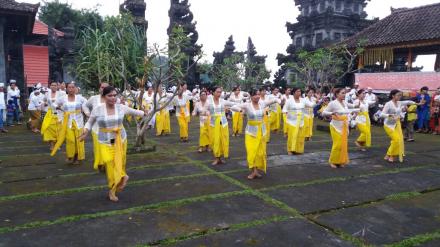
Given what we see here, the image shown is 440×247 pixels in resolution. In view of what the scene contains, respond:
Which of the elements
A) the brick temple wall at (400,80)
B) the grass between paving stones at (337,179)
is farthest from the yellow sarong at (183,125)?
the brick temple wall at (400,80)

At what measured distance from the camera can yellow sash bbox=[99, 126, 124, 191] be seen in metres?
5.13

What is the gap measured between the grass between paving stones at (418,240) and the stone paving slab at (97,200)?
8.33ft

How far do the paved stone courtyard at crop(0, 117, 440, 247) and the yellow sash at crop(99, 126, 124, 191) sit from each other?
39 cm

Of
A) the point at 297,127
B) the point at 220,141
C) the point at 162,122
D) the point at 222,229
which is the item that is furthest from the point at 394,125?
the point at 162,122

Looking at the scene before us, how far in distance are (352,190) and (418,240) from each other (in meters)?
1.86

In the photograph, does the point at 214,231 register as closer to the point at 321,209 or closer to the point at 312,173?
the point at 321,209

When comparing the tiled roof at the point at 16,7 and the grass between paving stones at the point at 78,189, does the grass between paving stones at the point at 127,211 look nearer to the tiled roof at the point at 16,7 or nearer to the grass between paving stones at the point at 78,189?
the grass between paving stones at the point at 78,189

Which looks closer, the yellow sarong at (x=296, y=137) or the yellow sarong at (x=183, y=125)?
the yellow sarong at (x=296, y=137)

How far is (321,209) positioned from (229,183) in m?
1.71

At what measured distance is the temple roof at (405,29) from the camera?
17891 millimetres

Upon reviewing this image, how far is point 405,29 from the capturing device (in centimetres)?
1959

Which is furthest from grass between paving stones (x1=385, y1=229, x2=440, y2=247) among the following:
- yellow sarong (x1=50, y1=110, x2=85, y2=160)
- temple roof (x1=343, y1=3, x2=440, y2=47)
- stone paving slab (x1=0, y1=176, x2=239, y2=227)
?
temple roof (x1=343, y1=3, x2=440, y2=47)

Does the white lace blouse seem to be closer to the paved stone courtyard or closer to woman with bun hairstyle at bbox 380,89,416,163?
the paved stone courtyard

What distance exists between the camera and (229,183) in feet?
20.3
